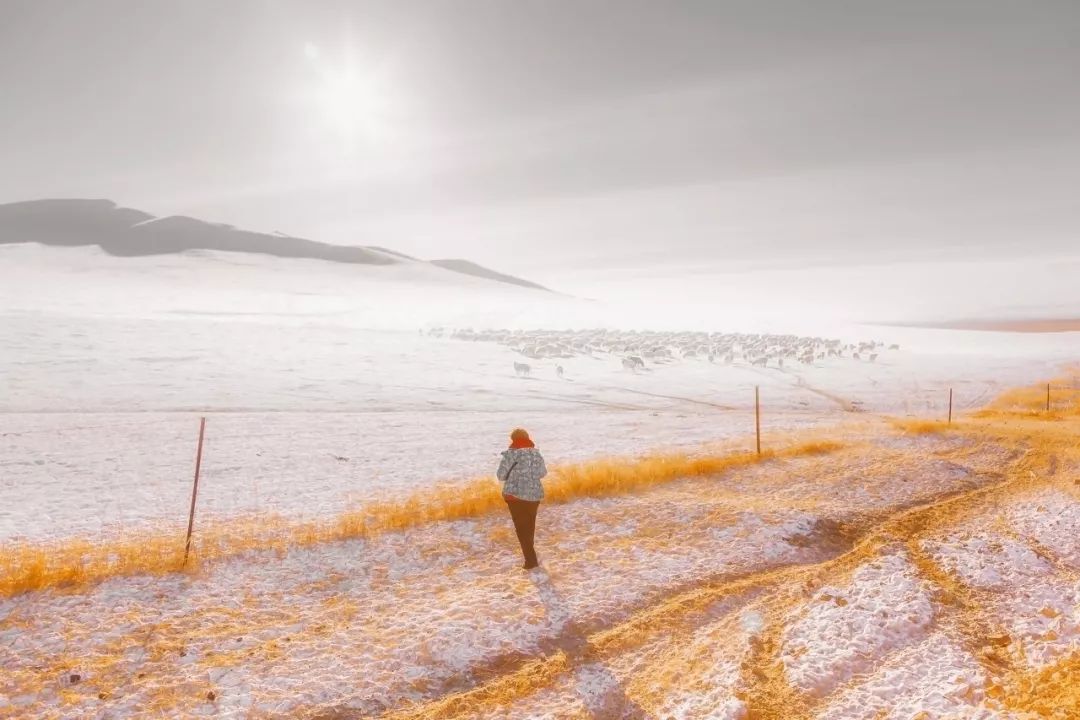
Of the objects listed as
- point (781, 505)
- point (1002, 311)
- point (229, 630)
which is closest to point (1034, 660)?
point (781, 505)

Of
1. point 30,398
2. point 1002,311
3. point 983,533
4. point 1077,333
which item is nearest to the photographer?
point 983,533

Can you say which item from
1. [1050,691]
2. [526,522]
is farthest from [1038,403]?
[526,522]

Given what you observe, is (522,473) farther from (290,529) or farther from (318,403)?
(318,403)

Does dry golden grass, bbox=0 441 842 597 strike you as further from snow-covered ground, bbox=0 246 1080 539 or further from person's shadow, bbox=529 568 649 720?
person's shadow, bbox=529 568 649 720

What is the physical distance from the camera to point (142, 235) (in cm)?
17725

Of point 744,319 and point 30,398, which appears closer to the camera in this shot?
point 30,398

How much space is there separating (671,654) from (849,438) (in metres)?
17.0

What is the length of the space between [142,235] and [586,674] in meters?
201

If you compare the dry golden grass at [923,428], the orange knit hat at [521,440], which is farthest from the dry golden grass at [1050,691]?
the dry golden grass at [923,428]

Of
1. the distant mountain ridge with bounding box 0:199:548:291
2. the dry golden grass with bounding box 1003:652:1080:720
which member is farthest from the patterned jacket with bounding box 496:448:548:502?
the distant mountain ridge with bounding box 0:199:548:291

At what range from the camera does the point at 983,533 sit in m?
13.4

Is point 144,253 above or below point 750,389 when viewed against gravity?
above

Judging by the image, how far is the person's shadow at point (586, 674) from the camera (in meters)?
7.88

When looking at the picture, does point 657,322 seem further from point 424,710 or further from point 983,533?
point 424,710
